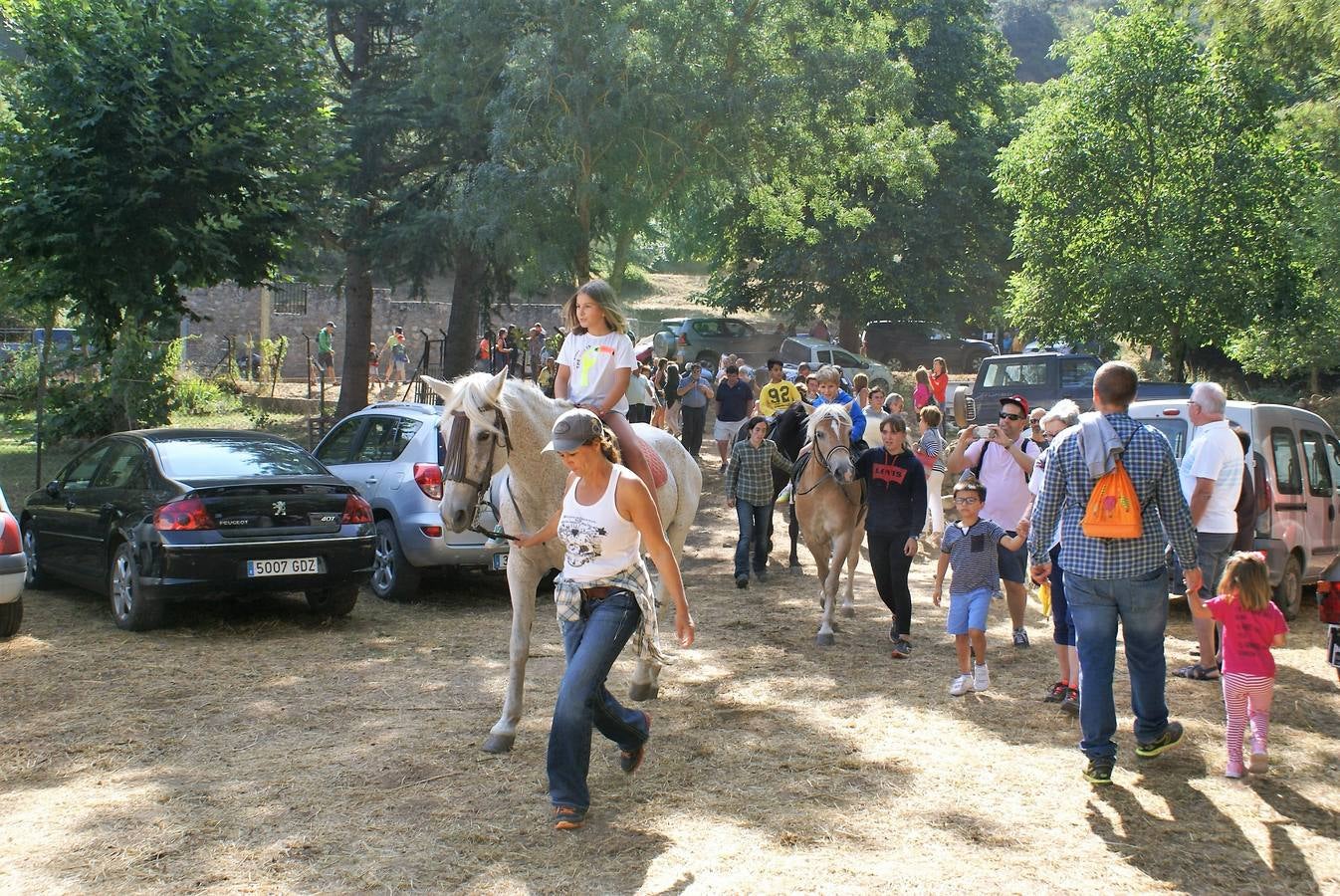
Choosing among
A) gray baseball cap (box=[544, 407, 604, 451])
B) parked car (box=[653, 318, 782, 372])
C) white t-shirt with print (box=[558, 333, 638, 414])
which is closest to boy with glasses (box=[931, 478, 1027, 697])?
white t-shirt with print (box=[558, 333, 638, 414])

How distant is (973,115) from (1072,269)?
11751mm

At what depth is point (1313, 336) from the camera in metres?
25.0

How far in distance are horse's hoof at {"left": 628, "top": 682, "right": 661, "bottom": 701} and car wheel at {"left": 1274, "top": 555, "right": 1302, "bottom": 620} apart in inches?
260

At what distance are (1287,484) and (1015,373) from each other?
46.3ft

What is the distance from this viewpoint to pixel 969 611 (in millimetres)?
8391

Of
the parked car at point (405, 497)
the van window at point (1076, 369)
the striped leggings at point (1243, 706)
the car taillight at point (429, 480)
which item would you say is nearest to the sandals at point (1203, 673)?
the striped leggings at point (1243, 706)

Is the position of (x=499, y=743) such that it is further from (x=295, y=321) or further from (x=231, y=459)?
(x=295, y=321)

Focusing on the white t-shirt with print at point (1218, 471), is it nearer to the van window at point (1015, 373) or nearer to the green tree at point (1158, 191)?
the van window at point (1015, 373)

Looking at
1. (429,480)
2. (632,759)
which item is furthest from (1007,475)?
(429,480)

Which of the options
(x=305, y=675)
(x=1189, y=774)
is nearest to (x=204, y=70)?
(x=305, y=675)

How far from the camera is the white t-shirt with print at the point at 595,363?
7.43 metres

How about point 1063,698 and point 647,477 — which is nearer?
point 647,477

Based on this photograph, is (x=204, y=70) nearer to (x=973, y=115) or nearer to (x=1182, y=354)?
(x=1182, y=354)

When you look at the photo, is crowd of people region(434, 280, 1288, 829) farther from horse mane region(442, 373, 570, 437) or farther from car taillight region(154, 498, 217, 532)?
car taillight region(154, 498, 217, 532)
